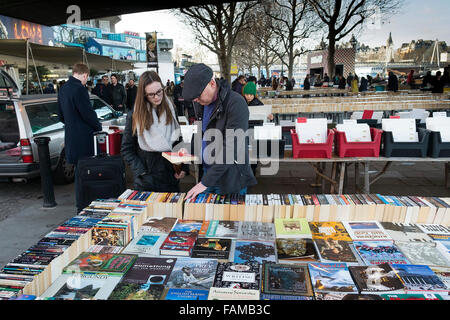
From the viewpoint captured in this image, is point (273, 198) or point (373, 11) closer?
point (273, 198)

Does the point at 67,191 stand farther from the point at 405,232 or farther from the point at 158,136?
the point at 405,232

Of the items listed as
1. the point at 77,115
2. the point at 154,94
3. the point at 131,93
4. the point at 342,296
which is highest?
the point at 131,93

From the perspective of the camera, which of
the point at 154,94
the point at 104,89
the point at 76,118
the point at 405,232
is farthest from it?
the point at 104,89

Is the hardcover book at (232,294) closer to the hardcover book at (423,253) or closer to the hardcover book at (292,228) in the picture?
the hardcover book at (292,228)

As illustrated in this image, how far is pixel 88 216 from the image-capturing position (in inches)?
87.8

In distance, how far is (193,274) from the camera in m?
1.72

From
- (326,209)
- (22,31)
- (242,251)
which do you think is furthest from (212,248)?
(22,31)

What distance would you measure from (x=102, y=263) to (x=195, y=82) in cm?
118

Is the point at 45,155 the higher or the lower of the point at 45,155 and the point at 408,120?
the lower

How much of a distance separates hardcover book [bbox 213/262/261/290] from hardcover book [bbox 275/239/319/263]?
21 centimetres

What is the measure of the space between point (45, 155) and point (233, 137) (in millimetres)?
3868
